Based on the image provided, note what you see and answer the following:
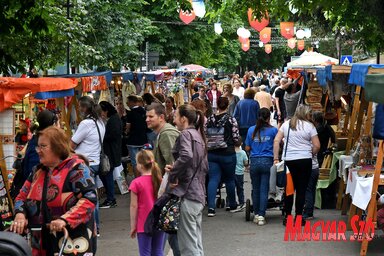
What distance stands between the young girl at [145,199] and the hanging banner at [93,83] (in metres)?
5.53

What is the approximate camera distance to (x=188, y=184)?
8375 mm

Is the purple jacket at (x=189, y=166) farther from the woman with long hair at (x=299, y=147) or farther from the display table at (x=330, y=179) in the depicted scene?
the display table at (x=330, y=179)

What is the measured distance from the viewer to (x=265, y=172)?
12.3 meters

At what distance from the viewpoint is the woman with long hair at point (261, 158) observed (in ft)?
40.1

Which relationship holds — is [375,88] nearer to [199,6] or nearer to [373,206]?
[373,206]

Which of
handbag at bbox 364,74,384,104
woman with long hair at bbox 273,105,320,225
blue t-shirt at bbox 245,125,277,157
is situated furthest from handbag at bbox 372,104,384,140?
blue t-shirt at bbox 245,125,277,157

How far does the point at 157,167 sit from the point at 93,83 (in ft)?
20.0

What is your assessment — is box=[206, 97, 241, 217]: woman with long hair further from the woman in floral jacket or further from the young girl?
the woman in floral jacket

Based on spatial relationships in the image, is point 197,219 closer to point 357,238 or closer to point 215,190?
point 357,238

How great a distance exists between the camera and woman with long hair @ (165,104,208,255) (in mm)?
8297

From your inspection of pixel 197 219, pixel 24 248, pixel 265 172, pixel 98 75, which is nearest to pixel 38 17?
pixel 98 75

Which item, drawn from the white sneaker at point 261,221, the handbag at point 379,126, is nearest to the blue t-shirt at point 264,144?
the white sneaker at point 261,221

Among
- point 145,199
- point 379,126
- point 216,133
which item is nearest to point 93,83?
point 216,133

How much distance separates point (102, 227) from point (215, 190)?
1.80 m
